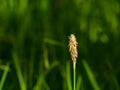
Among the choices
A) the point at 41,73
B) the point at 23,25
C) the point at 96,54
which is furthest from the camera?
the point at 23,25

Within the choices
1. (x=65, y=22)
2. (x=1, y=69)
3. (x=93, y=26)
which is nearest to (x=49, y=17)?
(x=65, y=22)

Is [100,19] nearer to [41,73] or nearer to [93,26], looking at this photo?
[93,26]

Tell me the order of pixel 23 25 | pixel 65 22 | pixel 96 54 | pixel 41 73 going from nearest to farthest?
pixel 41 73 → pixel 96 54 → pixel 23 25 → pixel 65 22

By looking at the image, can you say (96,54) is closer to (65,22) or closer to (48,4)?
(65,22)

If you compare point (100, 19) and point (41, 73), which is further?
point (100, 19)

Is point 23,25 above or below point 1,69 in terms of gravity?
above

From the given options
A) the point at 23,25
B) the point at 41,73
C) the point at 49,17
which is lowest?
Result: the point at 41,73
